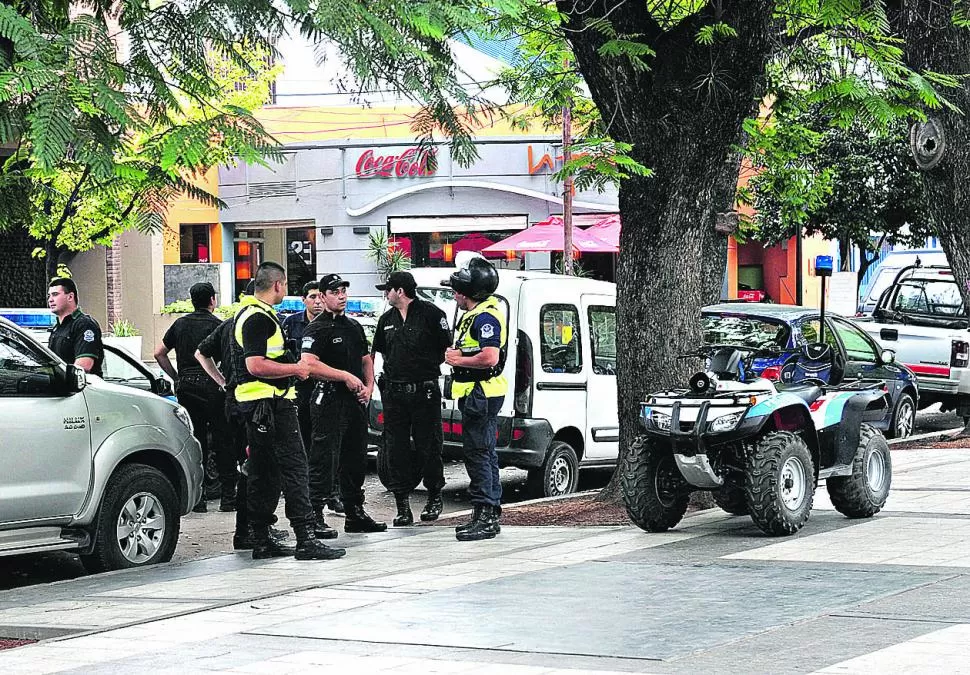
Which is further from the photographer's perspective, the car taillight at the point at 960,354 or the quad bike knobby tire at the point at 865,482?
the car taillight at the point at 960,354

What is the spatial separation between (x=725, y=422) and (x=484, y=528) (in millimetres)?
1950

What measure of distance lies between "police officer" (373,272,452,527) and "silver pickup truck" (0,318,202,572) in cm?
171

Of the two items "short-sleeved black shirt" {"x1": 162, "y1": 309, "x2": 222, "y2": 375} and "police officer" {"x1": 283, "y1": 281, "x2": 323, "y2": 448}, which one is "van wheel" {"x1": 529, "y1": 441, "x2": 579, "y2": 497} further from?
"short-sleeved black shirt" {"x1": 162, "y1": 309, "x2": 222, "y2": 375}

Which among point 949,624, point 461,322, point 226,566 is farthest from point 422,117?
point 949,624

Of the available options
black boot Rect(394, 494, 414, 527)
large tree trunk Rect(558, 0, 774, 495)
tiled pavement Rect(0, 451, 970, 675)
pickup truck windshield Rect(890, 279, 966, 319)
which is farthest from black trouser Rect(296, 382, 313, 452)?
pickup truck windshield Rect(890, 279, 966, 319)

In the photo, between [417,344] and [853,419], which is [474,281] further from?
[853,419]

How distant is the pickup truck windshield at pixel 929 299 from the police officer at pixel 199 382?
10.3 meters

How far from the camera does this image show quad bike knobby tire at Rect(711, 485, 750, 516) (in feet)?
31.7

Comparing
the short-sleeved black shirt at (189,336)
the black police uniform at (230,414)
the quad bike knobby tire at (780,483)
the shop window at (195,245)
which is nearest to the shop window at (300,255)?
the shop window at (195,245)

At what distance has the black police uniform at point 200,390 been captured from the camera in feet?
40.3

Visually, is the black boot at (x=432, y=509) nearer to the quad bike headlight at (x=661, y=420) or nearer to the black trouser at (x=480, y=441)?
the black trouser at (x=480, y=441)

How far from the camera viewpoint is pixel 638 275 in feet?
36.7

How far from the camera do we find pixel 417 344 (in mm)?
11203

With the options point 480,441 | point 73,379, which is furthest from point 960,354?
point 73,379
